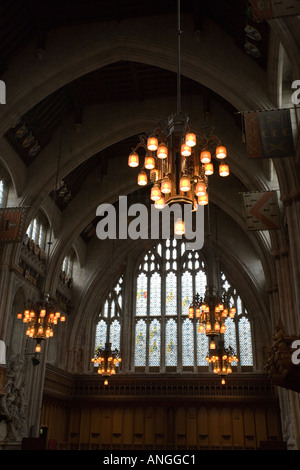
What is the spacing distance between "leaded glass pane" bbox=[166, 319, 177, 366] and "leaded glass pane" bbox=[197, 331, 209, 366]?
116 cm

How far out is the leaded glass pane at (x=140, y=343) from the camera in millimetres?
23078

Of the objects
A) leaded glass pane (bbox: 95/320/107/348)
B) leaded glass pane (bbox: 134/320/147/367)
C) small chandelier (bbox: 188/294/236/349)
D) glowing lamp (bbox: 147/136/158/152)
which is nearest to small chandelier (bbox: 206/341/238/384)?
small chandelier (bbox: 188/294/236/349)

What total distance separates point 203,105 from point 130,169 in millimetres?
5489

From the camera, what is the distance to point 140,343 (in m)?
23.4

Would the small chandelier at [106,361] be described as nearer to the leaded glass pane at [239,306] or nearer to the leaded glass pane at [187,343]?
the leaded glass pane at [187,343]

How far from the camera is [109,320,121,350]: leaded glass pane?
23547mm

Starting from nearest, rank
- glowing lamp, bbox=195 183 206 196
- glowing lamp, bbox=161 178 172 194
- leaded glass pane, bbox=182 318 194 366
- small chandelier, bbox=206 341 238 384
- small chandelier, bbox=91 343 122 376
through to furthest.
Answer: glowing lamp, bbox=161 178 172 194 < glowing lamp, bbox=195 183 206 196 < small chandelier, bbox=206 341 238 384 < small chandelier, bbox=91 343 122 376 < leaded glass pane, bbox=182 318 194 366

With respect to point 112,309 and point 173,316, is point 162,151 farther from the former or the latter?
point 112,309

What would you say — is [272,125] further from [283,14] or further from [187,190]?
[187,190]

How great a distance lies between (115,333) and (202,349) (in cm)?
459

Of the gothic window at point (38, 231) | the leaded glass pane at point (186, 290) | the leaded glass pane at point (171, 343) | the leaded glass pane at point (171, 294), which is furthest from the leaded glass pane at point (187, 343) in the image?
the gothic window at point (38, 231)

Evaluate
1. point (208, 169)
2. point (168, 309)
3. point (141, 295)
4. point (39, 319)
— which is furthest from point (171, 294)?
point (208, 169)

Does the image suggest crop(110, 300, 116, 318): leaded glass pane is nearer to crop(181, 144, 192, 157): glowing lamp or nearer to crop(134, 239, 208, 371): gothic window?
crop(134, 239, 208, 371): gothic window
